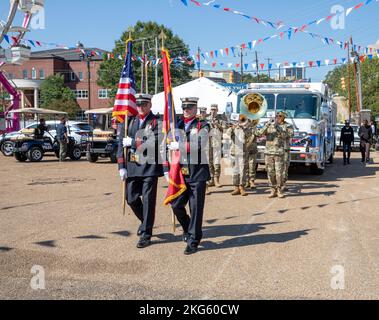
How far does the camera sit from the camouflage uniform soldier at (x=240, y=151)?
10.2 metres

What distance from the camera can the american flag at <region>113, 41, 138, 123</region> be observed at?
6.63 m

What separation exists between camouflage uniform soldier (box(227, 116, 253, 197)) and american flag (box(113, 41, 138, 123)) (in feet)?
13.3

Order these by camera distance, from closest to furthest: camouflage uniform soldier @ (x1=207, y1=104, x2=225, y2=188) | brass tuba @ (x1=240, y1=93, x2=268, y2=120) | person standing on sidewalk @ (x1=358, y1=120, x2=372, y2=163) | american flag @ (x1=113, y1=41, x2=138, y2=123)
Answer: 1. american flag @ (x1=113, y1=41, x2=138, y2=123)
2. brass tuba @ (x1=240, y1=93, x2=268, y2=120)
3. camouflage uniform soldier @ (x1=207, y1=104, x2=225, y2=188)
4. person standing on sidewalk @ (x1=358, y1=120, x2=372, y2=163)

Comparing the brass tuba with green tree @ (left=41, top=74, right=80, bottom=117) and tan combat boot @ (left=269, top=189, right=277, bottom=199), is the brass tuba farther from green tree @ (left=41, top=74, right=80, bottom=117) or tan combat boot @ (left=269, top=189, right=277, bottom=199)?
green tree @ (left=41, top=74, right=80, bottom=117)

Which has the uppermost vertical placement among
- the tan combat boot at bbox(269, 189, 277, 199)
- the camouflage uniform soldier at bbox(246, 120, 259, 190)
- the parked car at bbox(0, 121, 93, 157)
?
the parked car at bbox(0, 121, 93, 157)

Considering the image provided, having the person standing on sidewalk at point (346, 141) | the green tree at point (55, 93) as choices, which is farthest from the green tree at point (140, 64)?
the person standing on sidewalk at point (346, 141)

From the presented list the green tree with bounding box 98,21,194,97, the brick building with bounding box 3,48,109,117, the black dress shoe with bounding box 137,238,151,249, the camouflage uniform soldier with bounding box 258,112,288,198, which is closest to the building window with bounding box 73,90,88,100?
the brick building with bounding box 3,48,109,117

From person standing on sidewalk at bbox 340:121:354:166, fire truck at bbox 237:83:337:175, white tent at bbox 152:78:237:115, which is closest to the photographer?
fire truck at bbox 237:83:337:175

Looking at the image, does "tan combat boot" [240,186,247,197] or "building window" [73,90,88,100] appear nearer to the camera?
"tan combat boot" [240,186,247,197]

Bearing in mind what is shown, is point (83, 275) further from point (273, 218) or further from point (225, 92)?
point (225, 92)

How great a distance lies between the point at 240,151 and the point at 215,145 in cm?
96

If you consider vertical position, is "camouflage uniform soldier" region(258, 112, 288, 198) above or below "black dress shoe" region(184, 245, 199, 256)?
above

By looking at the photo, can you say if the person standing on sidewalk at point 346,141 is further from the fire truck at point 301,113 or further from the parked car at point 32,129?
the parked car at point 32,129

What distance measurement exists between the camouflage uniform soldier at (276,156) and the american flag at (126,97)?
13.4ft
